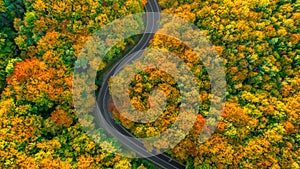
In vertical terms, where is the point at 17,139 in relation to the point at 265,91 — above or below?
above

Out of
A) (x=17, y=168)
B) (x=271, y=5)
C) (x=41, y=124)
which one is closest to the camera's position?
(x=17, y=168)

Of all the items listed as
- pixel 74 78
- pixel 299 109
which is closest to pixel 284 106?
pixel 299 109

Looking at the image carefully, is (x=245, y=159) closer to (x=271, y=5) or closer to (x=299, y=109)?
(x=299, y=109)

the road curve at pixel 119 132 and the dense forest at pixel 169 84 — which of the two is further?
the road curve at pixel 119 132

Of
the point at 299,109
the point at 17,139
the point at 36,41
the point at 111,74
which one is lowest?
the point at 299,109

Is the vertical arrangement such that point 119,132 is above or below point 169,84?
below

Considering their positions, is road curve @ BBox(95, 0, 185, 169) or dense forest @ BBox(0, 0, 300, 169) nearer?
dense forest @ BBox(0, 0, 300, 169)

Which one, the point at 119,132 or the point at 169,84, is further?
the point at 119,132

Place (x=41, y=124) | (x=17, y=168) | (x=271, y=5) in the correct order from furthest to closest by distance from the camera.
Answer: (x=271, y=5), (x=41, y=124), (x=17, y=168)
